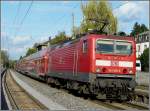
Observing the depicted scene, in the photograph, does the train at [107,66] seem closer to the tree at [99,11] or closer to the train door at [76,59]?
the train door at [76,59]

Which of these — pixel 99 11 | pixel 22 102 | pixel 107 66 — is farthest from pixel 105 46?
pixel 99 11

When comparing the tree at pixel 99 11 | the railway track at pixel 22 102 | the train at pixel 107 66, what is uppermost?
the tree at pixel 99 11

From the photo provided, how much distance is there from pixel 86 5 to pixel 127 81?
32306 mm

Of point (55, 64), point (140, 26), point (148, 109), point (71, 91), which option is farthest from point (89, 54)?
point (140, 26)

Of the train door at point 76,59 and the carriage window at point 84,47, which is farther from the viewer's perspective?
the train door at point 76,59

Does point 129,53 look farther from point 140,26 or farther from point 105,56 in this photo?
point 140,26

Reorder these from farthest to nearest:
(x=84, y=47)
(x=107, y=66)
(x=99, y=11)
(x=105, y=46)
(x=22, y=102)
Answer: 1. (x=99, y=11)
2. (x=84, y=47)
3. (x=22, y=102)
4. (x=105, y=46)
5. (x=107, y=66)

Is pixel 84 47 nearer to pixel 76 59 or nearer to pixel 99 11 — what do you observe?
pixel 76 59

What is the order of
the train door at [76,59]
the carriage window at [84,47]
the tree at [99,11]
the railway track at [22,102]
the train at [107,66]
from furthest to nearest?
the tree at [99,11] → the train door at [76,59] → the carriage window at [84,47] → the train at [107,66] → the railway track at [22,102]

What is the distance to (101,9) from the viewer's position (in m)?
49.3

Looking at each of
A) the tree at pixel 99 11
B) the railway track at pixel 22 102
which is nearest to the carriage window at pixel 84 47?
the railway track at pixel 22 102

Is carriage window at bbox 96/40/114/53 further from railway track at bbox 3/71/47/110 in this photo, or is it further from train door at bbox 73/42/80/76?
railway track at bbox 3/71/47/110

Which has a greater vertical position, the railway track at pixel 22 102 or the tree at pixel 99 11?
the tree at pixel 99 11

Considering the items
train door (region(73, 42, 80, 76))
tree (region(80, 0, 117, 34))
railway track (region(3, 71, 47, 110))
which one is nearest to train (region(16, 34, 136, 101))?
train door (region(73, 42, 80, 76))
